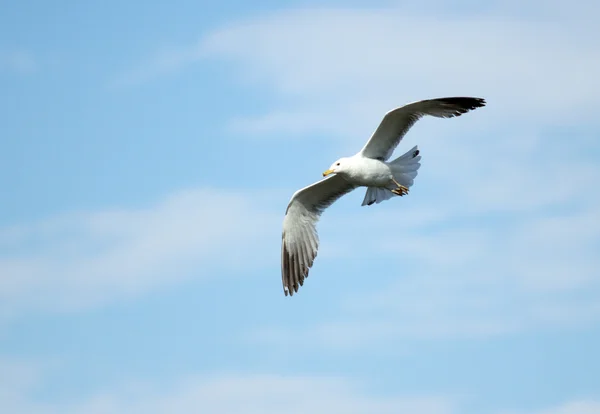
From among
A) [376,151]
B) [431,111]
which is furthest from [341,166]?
[431,111]

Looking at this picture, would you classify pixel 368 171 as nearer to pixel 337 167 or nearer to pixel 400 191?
pixel 337 167

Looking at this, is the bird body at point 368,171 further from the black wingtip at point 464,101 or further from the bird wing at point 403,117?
the black wingtip at point 464,101

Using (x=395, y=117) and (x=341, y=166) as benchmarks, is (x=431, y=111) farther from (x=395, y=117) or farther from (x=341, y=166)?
(x=341, y=166)

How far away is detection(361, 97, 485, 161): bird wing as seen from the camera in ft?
52.2

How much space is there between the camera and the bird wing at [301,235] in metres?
18.3

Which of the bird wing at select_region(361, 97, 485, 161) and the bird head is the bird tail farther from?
the bird head

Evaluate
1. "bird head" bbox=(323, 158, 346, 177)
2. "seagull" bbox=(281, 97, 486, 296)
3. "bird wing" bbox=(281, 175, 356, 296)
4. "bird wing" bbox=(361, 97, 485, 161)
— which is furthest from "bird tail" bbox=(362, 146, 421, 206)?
"bird wing" bbox=(281, 175, 356, 296)

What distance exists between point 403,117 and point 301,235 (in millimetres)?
3341

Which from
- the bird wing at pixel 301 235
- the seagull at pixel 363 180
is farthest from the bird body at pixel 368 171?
the bird wing at pixel 301 235

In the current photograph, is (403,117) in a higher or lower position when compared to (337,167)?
higher

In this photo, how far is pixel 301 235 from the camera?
1839 centimetres

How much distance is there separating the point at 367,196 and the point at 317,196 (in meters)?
1.30

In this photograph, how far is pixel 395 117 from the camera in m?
16.2

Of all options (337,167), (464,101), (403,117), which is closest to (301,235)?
(337,167)
